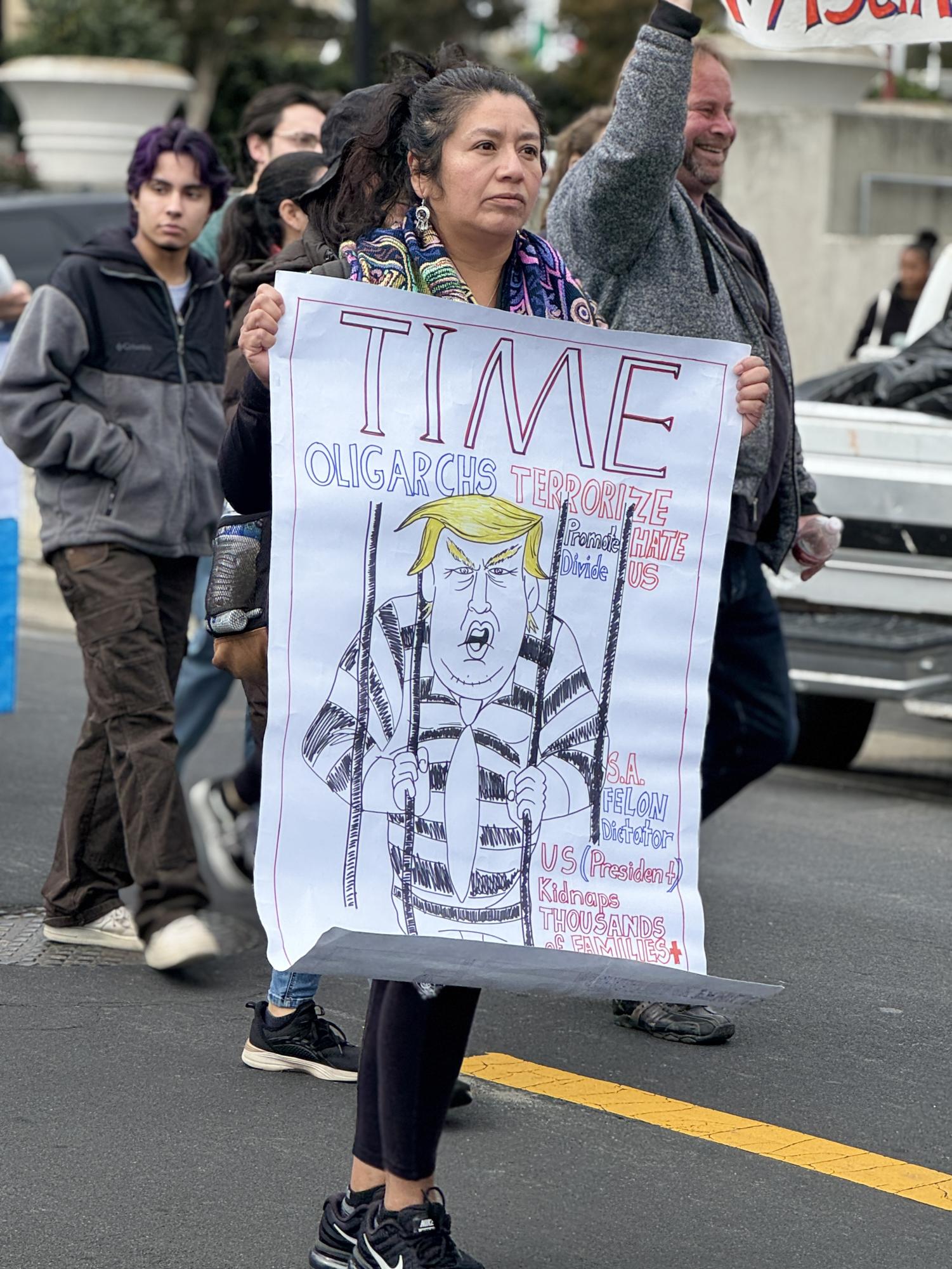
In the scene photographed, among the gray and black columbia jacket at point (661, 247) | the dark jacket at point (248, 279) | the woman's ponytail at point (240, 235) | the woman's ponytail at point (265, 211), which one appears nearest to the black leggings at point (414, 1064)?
the dark jacket at point (248, 279)

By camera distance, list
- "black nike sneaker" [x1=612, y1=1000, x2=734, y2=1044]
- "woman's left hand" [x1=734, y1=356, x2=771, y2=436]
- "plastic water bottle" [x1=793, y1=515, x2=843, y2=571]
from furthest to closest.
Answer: "plastic water bottle" [x1=793, y1=515, x2=843, y2=571], "black nike sneaker" [x1=612, y1=1000, x2=734, y2=1044], "woman's left hand" [x1=734, y1=356, x2=771, y2=436]

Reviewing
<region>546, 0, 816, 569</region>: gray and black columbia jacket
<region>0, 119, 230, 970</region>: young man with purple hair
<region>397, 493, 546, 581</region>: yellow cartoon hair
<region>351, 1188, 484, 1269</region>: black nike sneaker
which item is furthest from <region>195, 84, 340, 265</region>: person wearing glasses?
<region>351, 1188, 484, 1269</region>: black nike sneaker

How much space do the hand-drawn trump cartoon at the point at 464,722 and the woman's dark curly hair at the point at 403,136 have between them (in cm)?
57

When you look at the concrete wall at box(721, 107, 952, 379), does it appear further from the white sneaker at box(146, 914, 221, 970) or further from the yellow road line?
the yellow road line

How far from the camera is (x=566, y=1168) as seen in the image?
3783mm

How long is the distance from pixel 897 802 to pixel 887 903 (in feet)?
5.51

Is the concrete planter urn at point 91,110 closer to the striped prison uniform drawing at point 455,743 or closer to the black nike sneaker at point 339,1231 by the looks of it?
the striped prison uniform drawing at point 455,743

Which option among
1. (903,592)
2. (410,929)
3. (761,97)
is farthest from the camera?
(761,97)

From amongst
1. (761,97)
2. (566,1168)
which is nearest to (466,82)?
(566,1168)

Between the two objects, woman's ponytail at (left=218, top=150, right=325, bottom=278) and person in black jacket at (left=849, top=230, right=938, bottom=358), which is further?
person in black jacket at (left=849, top=230, right=938, bottom=358)

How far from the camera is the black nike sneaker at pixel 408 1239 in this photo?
3.12 m

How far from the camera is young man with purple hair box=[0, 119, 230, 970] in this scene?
489 cm

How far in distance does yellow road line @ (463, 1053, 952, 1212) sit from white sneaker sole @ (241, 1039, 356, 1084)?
0.87 ft

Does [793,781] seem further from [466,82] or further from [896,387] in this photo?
[466,82]
